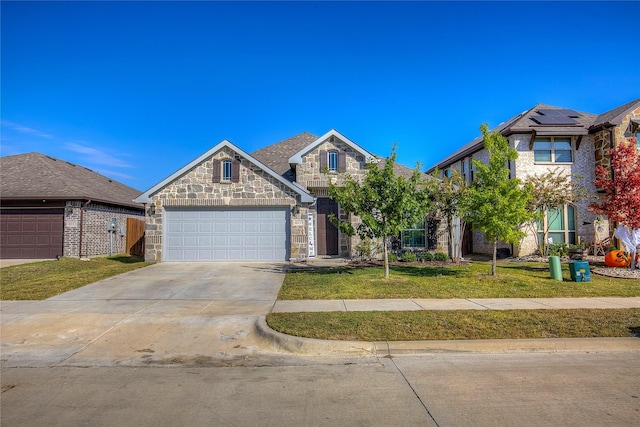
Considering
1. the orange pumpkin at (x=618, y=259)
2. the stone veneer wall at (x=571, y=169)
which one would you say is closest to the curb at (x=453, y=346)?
the orange pumpkin at (x=618, y=259)

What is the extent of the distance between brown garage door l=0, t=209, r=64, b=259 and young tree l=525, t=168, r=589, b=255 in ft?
71.2

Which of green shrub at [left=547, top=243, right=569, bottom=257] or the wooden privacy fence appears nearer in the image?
green shrub at [left=547, top=243, right=569, bottom=257]

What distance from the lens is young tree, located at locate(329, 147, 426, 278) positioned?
11.9 metres

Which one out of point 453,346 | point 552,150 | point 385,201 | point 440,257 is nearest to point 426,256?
point 440,257

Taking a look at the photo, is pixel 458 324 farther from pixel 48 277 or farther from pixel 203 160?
pixel 203 160

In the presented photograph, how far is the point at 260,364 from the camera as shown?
5590mm

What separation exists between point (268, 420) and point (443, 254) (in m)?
14.7

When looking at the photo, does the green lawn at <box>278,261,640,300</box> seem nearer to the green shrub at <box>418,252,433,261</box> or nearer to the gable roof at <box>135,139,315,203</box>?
the green shrub at <box>418,252,433,261</box>

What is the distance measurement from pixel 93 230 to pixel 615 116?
2589cm

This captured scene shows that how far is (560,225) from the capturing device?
19.4 meters

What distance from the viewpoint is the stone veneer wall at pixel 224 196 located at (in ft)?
56.4

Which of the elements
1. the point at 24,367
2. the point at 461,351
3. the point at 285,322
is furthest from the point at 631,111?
the point at 24,367

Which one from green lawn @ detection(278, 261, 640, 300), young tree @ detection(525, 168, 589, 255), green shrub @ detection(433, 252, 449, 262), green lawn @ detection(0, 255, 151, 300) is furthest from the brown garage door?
young tree @ detection(525, 168, 589, 255)

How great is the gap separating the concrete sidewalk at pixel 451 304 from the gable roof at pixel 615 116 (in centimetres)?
1231
